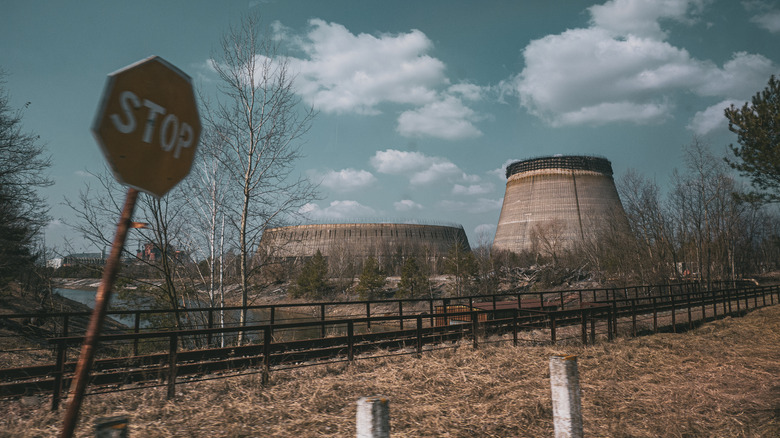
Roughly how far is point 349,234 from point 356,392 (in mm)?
61868

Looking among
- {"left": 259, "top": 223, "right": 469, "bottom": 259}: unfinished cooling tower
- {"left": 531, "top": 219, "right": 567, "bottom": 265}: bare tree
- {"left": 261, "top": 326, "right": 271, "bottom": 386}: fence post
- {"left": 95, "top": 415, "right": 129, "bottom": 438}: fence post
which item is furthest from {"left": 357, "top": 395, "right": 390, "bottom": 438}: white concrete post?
{"left": 259, "top": 223, "right": 469, "bottom": 259}: unfinished cooling tower

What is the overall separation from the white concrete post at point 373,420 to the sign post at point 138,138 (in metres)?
1.18

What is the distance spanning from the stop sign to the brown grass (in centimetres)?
341

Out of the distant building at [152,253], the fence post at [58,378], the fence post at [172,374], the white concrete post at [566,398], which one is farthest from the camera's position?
the distant building at [152,253]

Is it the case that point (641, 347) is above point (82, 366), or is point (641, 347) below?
below

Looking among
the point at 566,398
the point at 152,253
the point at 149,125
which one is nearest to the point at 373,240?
the point at 152,253

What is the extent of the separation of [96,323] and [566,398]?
2979mm

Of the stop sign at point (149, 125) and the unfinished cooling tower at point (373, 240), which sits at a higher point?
the unfinished cooling tower at point (373, 240)

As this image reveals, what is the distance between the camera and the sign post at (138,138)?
1445 millimetres

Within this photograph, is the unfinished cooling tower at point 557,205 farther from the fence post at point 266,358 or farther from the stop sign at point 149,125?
the stop sign at point 149,125

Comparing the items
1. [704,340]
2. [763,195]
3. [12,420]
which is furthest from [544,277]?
[12,420]

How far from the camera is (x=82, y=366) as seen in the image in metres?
1.44

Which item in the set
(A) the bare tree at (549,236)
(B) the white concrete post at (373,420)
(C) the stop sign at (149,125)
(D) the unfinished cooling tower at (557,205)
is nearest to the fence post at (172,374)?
(B) the white concrete post at (373,420)

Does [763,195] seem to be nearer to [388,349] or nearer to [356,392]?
[388,349]
